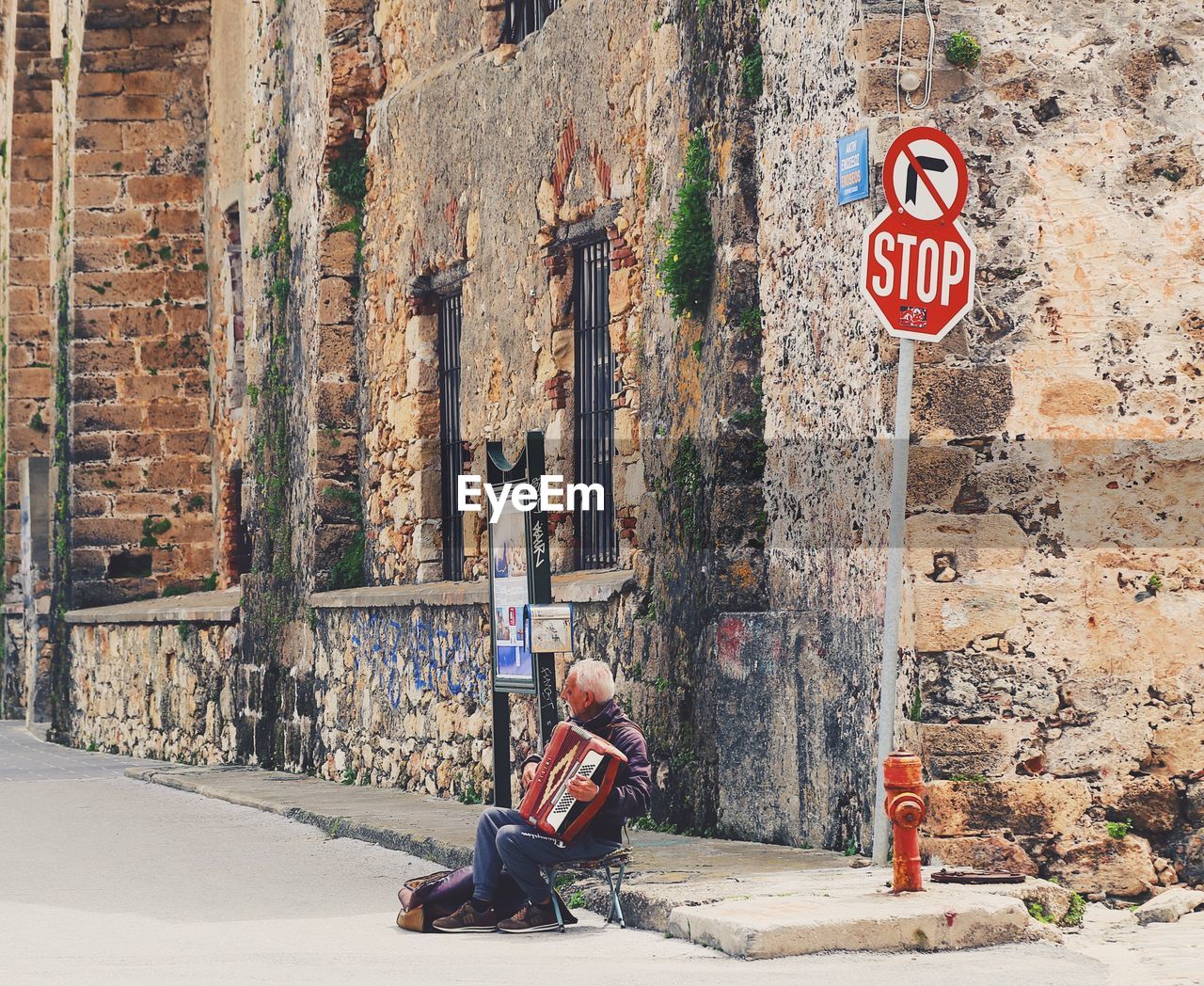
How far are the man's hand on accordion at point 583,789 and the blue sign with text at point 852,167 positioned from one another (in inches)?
105

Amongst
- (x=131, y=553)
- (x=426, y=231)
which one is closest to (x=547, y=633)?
(x=426, y=231)

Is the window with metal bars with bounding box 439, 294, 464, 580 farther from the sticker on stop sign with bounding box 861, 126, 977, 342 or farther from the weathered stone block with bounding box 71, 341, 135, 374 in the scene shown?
the weathered stone block with bounding box 71, 341, 135, 374

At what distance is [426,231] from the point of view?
1476cm

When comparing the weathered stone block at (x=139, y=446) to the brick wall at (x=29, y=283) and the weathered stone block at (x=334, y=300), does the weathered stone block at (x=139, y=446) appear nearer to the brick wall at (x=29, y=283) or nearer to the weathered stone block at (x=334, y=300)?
the brick wall at (x=29, y=283)

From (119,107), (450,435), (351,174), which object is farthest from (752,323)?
(119,107)

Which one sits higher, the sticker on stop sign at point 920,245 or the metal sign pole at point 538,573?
the sticker on stop sign at point 920,245

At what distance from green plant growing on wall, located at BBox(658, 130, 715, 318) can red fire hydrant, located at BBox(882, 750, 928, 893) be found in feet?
10.7

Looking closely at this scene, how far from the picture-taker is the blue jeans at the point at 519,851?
8.15 m

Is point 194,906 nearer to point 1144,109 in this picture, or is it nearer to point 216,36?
point 1144,109

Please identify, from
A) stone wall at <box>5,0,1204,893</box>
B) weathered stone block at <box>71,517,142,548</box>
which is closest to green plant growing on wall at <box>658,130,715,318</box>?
stone wall at <box>5,0,1204,893</box>

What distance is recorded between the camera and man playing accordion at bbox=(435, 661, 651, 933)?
8.15 metres

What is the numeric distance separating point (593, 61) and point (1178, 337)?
463 cm

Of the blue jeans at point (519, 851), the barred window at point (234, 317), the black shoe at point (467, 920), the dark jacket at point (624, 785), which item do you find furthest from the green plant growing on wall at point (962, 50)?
the barred window at point (234, 317)

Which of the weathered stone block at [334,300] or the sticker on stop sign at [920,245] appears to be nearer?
the sticker on stop sign at [920,245]
